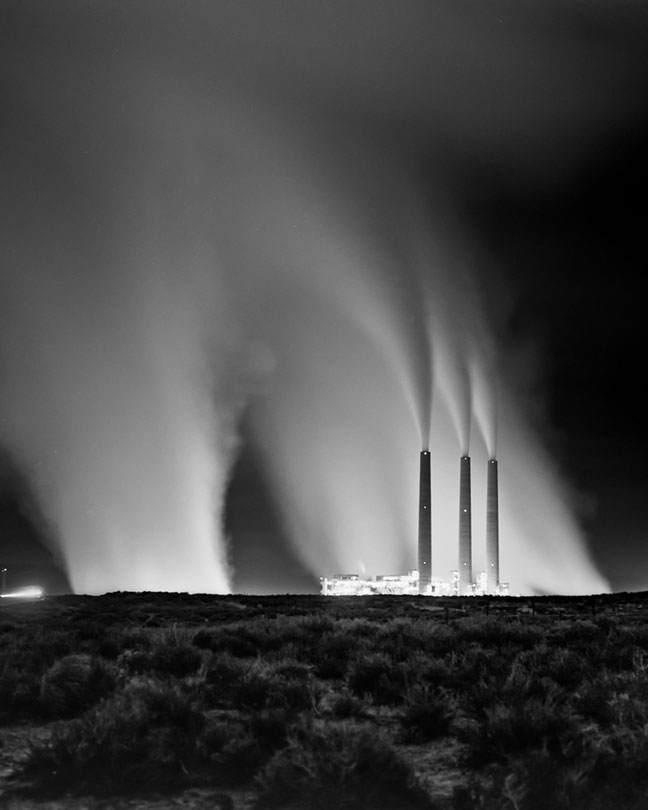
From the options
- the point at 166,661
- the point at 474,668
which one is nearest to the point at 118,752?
the point at 166,661

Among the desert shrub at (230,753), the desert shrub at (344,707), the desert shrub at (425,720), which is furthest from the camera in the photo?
the desert shrub at (344,707)

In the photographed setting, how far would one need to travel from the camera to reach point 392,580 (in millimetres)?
133875

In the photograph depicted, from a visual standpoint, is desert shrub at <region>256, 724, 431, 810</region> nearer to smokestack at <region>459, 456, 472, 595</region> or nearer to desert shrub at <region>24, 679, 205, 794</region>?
desert shrub at <region>24, 679, 205, 794</region>

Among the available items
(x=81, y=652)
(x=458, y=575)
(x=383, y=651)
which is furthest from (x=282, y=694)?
(x=458, y=575)

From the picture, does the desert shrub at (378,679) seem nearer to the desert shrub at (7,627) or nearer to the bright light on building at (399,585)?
the desert shrub at (7,627)

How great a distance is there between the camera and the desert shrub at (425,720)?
9.88 m

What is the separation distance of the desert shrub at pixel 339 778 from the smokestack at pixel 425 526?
122 metres

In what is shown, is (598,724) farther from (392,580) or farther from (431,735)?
(392,580)

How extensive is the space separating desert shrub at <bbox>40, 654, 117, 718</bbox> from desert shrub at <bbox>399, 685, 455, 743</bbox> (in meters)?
4.42

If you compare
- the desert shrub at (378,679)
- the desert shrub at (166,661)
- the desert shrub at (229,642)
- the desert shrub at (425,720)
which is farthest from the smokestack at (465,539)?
the desert shrub at (425,720)

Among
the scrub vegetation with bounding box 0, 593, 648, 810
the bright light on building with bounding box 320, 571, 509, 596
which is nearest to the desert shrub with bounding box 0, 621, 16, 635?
the scrub vegetation with bounding box 0, 593, 648, 810

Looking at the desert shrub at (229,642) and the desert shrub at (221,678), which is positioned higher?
the desert shrub at (221,678)

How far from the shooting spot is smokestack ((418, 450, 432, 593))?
12731 cm

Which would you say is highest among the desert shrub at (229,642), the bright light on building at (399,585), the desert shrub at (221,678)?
the desert shrub at (221,678)
